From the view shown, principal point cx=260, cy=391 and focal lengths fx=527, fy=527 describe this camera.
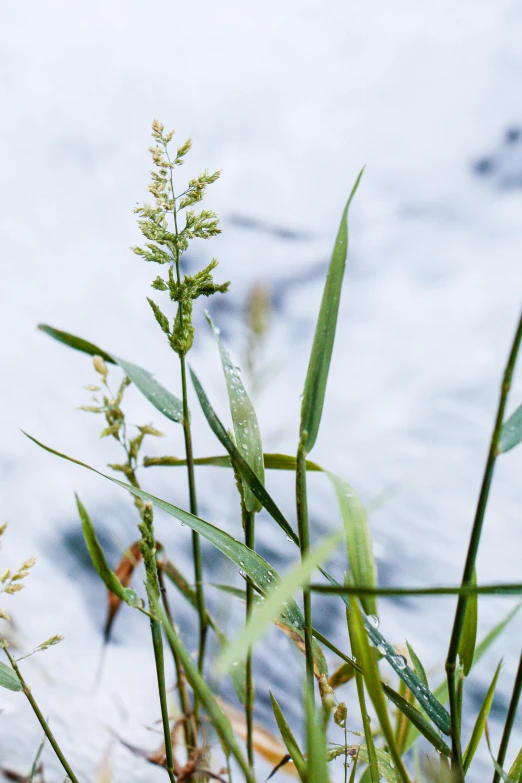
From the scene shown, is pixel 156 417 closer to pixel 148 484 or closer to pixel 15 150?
pixel 148 484

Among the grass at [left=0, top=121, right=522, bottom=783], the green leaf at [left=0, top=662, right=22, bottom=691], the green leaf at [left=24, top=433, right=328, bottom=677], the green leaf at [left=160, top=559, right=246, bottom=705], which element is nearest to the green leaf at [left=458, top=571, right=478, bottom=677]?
the grass at [left=0, top=121, right=522, bottom=783]

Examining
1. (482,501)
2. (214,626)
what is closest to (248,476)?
(482,501)

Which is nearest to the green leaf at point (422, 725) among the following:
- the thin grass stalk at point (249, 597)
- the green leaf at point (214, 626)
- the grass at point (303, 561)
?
the grass at point (303, 561)

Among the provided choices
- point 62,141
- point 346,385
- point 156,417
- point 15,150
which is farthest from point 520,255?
point 15,150

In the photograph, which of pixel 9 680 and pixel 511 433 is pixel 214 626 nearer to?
pixel 9 680

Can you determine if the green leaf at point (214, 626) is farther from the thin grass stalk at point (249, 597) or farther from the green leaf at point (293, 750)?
the green leaf at point (293, 750)
